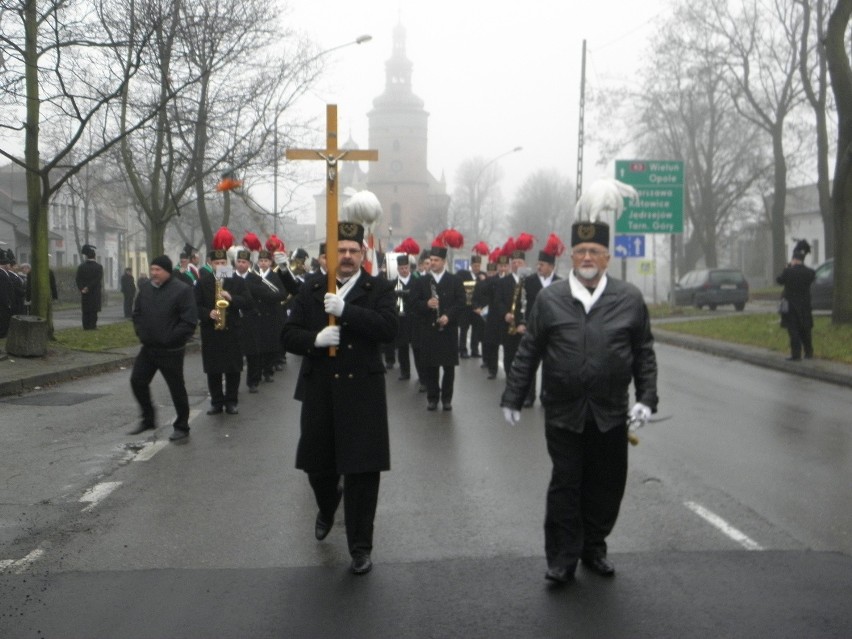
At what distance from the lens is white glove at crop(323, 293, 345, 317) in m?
5.89

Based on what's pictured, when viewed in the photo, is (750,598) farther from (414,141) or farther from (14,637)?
(414,141)

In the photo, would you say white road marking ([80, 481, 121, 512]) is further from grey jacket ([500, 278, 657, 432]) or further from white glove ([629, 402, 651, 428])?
white glove ([629, 402, 651, 428])

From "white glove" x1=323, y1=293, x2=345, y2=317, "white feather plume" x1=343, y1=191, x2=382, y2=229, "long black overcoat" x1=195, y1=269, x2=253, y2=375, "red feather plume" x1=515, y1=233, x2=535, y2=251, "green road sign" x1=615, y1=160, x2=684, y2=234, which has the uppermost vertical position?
"green road sign" x1=615, y1=160, x2=684, y2=234

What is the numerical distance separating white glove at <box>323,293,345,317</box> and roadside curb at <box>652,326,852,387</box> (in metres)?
11.8

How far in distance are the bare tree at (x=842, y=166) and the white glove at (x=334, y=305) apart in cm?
1892

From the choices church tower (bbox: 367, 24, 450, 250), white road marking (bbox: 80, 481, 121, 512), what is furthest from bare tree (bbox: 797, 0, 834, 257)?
church tower (bbox: 367, 24, 450, 250)

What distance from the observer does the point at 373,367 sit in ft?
20.0

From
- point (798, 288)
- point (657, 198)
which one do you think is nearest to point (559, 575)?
point (798, 288)

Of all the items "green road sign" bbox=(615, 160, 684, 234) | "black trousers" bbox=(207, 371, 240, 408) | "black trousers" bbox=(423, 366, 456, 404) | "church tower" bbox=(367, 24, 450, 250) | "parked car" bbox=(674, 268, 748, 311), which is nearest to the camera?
"black trousers" bbox=(207, 371, 240, 408)

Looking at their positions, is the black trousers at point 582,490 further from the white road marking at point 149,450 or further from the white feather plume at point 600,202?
the white road marking at point 149,450

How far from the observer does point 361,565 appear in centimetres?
583

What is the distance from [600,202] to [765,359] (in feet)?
47.1

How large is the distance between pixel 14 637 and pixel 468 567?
2.28 metres

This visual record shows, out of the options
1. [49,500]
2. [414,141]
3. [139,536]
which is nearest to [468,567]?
[139,536]
